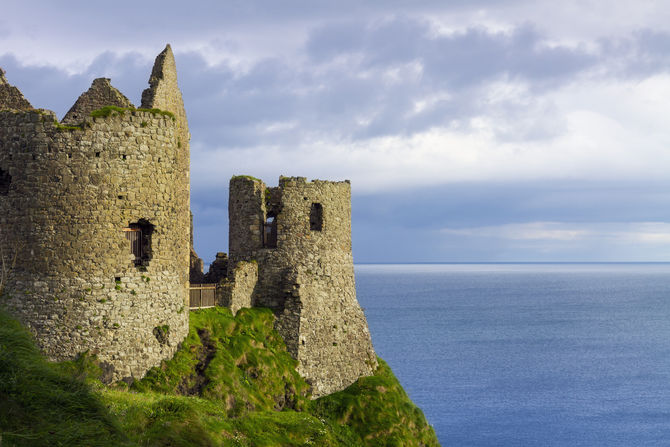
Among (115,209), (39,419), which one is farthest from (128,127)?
(39,419)

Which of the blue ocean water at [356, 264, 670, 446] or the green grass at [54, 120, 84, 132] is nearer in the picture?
the green grass at [54, 120, 84, 132]

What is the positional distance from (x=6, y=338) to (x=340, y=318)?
2133 centimetres

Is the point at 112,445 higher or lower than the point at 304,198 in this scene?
lower

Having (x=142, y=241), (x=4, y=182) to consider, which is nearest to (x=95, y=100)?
(x=4, y=182)

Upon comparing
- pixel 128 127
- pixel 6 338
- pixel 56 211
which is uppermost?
pixel 128 127

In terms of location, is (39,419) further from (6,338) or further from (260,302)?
(260,302)

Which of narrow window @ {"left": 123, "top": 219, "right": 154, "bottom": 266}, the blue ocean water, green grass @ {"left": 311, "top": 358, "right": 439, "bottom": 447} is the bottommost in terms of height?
the blue ocean water

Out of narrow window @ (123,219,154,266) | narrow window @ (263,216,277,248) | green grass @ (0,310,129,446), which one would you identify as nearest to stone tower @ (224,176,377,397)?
narrow window @ (263,216,277,248)

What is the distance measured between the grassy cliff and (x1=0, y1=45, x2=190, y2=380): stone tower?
4.33ft

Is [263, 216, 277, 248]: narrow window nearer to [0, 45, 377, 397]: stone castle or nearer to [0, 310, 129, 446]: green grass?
[0, 45, 377, 397]: stone castle

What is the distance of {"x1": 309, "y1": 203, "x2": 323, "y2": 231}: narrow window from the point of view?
3794 centimetres

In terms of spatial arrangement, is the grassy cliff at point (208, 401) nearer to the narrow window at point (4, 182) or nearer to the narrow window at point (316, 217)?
the narrow window at point (316, 217)

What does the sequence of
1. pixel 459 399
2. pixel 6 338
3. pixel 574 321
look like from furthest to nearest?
1. pixel 574 321
2. pixel 459 399
3. pixel 6 338

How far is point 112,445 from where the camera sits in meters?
15.6
